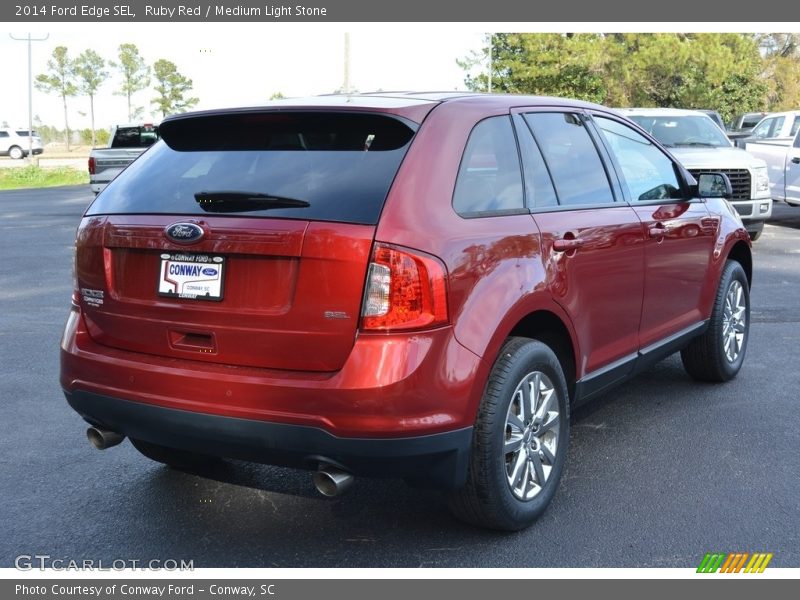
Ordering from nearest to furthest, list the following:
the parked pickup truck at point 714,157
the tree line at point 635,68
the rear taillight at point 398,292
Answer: the rear taillight at point 398,292, the parked pickup truck at point 714,157, the tree line at point 635,68

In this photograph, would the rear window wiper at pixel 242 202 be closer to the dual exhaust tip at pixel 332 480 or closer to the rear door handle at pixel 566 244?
the dual exhaust tip at pixel 332 480

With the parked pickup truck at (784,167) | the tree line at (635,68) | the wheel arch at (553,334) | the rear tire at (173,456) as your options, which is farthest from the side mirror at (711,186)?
the tree line at (635,68)

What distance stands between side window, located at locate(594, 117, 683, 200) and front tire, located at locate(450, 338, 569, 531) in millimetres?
1472

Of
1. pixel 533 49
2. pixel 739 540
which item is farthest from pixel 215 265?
pixel 533 49

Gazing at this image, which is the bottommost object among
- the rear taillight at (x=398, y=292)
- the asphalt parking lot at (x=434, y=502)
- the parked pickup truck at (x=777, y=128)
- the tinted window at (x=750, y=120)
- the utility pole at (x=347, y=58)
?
the asphalt parking lot at (x=434, y=502)

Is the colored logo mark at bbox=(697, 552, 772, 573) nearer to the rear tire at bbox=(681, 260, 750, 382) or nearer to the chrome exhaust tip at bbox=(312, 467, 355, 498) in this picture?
the chrome exhaust tip at bbox=(312, 467, 355, 498)

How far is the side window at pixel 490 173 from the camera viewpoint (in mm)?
3518

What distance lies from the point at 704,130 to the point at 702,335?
9028 mm

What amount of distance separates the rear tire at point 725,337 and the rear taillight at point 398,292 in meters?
3.16

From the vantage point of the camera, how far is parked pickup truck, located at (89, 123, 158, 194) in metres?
19.0

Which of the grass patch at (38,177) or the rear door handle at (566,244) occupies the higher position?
the rear door handle at (566,244)

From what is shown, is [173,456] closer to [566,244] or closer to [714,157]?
[566,244]

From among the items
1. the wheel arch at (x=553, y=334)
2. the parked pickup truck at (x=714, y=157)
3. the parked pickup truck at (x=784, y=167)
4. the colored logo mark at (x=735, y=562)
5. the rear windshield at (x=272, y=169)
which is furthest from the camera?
the parked pickup truck at (x=784, y=167)

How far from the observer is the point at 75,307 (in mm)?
3785
